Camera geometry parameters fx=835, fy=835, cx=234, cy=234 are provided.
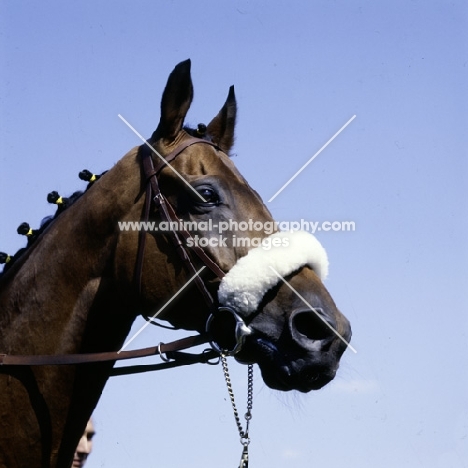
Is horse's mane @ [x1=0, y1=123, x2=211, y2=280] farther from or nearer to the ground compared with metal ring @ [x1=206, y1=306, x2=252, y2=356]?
farther from the ground

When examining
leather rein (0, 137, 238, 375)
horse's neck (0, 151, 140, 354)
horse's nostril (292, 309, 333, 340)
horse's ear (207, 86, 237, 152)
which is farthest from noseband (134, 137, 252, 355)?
horse's ear (207, 86, 237, 152)

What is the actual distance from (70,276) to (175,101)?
131 centimetres

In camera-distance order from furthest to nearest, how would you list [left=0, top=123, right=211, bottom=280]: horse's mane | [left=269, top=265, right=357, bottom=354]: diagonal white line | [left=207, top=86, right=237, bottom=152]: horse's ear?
[left=207, top=86, right=237, bottom=152]: horse's ear, [left=0, top=123, right=211, bottom=280]: horse's mane, [left=269, top=265, right=357, bottom=354]: diagonal white line

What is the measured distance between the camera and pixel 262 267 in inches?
187

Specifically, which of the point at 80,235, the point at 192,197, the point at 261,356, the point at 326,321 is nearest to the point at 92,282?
the point at 80,235

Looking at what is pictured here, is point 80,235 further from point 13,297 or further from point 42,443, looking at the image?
point 42,443

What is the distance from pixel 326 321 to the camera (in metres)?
4.52

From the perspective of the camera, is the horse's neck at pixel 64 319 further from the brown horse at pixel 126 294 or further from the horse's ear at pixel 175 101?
the horse's ear at pixel 175 101

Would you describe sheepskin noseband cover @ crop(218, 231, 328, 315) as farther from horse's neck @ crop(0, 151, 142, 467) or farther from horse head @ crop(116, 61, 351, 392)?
horse's neck @ crop(0, 151, 142, 467)

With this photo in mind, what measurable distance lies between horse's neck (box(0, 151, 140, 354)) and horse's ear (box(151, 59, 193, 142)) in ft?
1.04

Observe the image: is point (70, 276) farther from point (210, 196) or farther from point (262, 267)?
point (262, 267)

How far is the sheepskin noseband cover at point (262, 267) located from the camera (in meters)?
4.76

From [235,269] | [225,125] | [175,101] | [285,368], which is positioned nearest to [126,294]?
[235,269]

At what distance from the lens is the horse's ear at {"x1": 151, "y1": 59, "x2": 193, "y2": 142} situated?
17.6ft
